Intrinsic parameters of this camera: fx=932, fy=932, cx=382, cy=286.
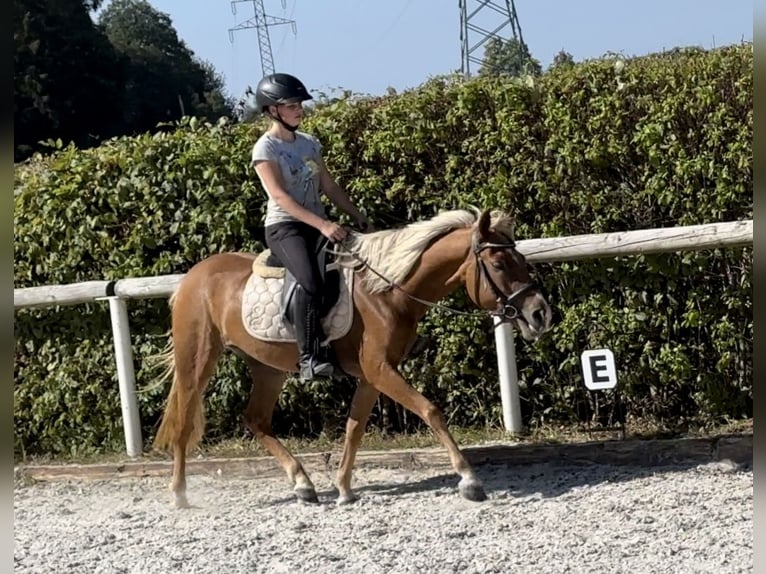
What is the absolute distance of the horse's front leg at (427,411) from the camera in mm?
5344

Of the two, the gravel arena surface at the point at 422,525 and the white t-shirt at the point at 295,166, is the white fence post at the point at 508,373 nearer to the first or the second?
the gravel arena surface at the point at 422,525

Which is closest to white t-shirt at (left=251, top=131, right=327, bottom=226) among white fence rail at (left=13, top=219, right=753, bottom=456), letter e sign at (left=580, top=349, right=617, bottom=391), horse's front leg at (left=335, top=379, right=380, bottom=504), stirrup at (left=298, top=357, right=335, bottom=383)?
stirrup at (left=298, top=357, right=335, bottom=383)

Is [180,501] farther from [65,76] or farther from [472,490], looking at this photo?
[65,76]

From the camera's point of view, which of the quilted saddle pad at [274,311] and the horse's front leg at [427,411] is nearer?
the horse's front leg at [427,411]

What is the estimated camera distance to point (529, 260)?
608cm

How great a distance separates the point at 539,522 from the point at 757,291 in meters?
3.06

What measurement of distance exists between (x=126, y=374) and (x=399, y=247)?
2.64 m

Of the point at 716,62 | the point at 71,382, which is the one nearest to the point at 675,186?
the point at 716,62

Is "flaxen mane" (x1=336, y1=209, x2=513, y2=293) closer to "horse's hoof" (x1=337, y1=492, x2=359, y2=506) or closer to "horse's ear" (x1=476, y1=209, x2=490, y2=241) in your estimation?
"horse's ear" (x1=476, y1=209, x2=490, y2=241)

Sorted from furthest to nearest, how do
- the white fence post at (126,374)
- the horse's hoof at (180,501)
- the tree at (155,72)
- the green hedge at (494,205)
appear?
the tree at (155,72) < the white fence post at (126,374) < the green hedge at (494,205) < the horse's hoof at (180,501)

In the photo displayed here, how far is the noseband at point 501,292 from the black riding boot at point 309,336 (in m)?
1.00

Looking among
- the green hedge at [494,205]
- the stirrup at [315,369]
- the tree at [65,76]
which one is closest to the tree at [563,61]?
the green hedge at [494,205]

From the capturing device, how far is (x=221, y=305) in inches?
235

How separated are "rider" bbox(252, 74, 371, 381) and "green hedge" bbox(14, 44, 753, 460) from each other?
1087 millimetres
